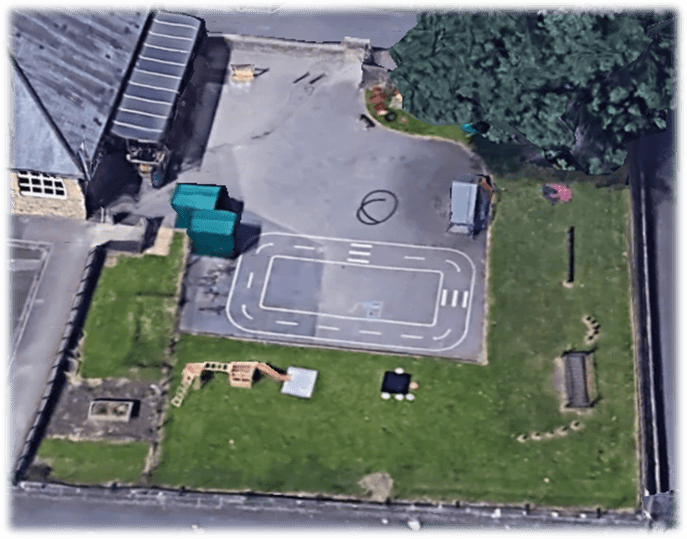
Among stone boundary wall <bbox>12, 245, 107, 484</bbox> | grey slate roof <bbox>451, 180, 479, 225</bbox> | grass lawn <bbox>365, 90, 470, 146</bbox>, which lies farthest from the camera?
grass lawn <bbox>365, 90, 470, 146</bbox>

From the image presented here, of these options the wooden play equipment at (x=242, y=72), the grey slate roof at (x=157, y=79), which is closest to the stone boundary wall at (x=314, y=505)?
the grey slate roof at (x=157, y=79)

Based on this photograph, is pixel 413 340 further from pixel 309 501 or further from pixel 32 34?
pixel 32 34

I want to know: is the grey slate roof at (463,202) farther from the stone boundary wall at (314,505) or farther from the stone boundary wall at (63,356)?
the stone boundary wall at (63,356)

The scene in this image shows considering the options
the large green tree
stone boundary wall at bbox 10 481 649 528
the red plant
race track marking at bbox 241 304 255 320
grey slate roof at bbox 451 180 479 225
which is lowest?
stone boundary wall at bbox 10 481 649 528

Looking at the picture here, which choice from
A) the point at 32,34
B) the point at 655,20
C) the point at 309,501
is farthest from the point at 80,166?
the point at 655,20

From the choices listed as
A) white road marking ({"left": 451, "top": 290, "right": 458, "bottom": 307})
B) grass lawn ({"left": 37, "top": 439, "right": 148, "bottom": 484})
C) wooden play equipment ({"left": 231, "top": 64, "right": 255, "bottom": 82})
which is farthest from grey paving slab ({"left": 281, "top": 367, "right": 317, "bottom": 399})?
wooden play equipment ({"left": 231, "top": 64, "right": 255, "bottom": 82})

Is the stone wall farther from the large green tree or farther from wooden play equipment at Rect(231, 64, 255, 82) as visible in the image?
the large green tree
